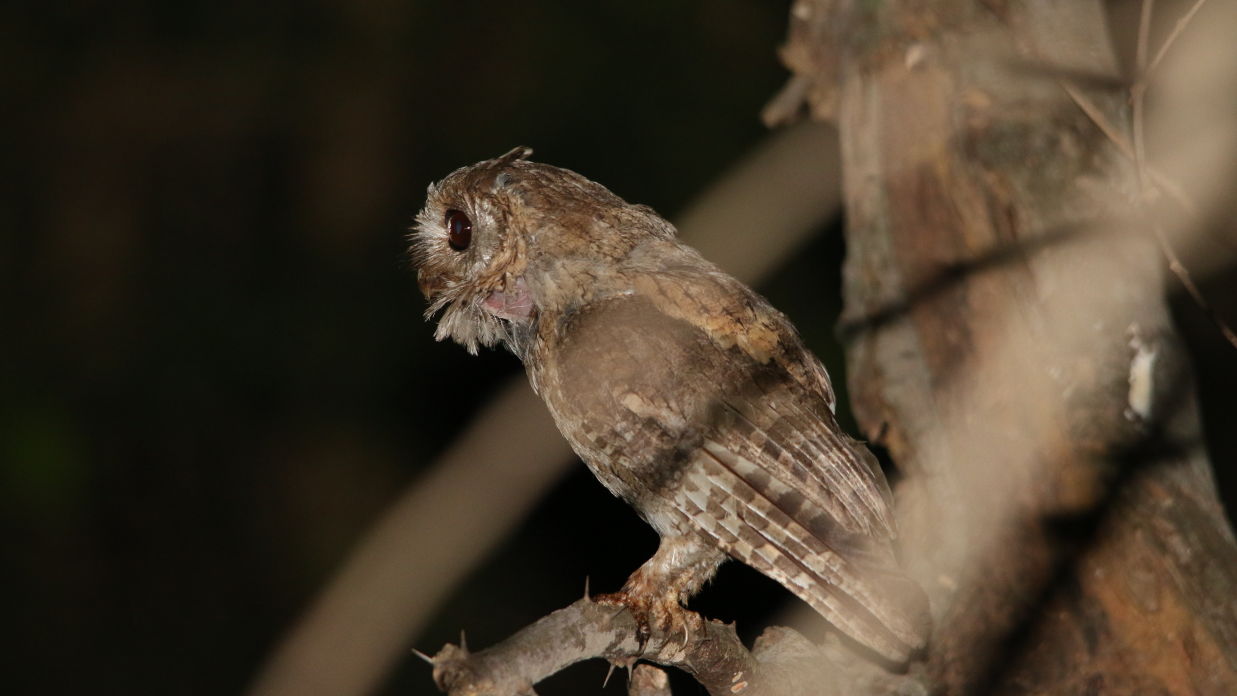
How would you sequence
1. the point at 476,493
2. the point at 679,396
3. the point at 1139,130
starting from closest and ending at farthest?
the point at 679,396 → the point at 1139,130 → the point at 476,493

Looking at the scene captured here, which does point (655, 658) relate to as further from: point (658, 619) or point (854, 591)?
point (854, 591)

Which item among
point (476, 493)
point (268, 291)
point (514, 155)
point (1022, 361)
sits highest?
point (1022, 361)

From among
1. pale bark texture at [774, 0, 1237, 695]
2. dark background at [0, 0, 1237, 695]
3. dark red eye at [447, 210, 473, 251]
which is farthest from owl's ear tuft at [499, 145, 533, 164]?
dark background at [0, 0, 1237, 695]

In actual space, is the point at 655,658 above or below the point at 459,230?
below

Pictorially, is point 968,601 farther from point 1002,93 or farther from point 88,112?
point 88,112

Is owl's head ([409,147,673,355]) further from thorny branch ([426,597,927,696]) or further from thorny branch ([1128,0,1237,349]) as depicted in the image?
thorny branch ([1128,0,1237,349])

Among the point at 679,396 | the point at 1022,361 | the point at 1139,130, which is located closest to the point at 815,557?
the point at 679,396

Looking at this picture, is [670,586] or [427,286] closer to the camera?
[670,586]
